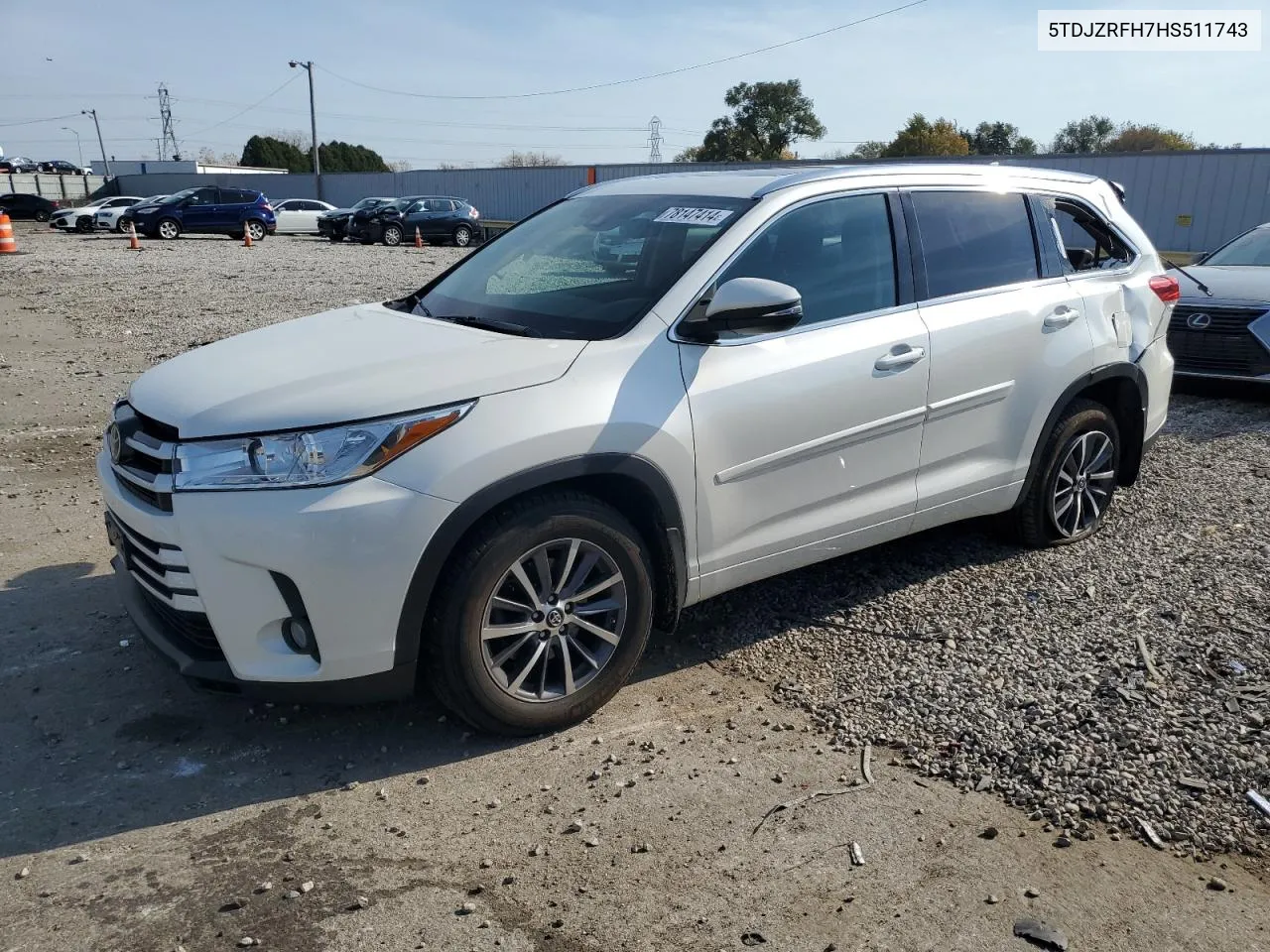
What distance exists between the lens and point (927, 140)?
6850 cm

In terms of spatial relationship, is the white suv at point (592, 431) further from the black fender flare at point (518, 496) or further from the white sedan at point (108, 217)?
the white sedan at point (108, 217)

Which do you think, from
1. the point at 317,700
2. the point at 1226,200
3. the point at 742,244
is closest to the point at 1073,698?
the point at 742,244

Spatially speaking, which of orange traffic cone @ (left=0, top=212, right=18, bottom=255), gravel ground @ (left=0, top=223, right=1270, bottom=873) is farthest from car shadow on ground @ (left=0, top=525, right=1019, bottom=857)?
orange traffic cone @ (left=0, top=212, right=18, bottom=255)

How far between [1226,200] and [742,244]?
25.5 meters

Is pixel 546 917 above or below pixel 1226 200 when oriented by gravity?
below

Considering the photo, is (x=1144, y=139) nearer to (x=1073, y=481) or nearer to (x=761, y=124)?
(x=761, y=124)

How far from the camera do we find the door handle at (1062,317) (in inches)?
183

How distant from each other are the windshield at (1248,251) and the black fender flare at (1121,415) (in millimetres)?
5374

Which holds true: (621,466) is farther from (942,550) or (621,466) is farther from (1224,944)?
(942,550)

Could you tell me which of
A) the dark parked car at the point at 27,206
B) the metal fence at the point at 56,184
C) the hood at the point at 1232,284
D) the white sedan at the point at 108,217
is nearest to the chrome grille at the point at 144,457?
the hood at the point at 1232,284

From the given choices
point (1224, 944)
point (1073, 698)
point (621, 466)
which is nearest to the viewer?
point (1224, 944)

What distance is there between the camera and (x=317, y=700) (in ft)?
10.2

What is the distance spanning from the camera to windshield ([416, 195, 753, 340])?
3701 mm

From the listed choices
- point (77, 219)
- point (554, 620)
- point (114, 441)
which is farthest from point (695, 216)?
point (77, 219)
